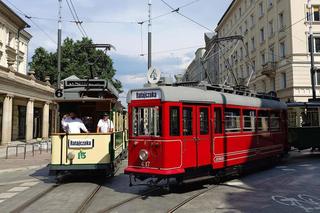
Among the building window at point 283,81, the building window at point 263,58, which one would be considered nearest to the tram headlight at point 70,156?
the building window at point 283,81

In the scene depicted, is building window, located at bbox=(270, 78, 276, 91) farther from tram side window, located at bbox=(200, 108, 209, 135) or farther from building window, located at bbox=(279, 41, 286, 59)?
tram side window, located at bbox=(200, 108, 209, 135)

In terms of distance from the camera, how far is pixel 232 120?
Result: 1193 centimetres

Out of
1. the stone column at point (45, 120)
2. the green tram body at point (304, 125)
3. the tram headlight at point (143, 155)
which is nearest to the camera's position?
the tram headlight at point (143, 155)

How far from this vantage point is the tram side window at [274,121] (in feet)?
49.7

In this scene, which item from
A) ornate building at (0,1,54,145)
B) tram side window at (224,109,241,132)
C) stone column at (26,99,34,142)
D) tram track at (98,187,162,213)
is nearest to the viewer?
tram track at (98,187,162,213)

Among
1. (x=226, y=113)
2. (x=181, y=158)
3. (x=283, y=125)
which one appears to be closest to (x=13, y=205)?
(x=181, y=158)

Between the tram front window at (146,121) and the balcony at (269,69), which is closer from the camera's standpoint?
the tram front window at (146,121)

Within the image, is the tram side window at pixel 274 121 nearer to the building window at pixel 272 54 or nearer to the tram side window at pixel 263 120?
the tram side window at pixel 263 120

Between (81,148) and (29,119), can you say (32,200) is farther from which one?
(29,119)

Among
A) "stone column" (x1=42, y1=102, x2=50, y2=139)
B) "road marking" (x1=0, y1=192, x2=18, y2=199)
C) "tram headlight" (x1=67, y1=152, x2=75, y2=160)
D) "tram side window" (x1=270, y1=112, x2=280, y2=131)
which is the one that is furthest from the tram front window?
"stone column" (x1=42, y1=102, x2=50, y2=139)

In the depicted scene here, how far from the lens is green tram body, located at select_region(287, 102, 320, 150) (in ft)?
60.1

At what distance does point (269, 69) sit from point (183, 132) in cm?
3399

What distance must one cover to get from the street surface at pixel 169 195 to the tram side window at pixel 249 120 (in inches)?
66.4

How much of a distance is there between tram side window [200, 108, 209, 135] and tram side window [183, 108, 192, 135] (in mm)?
492
